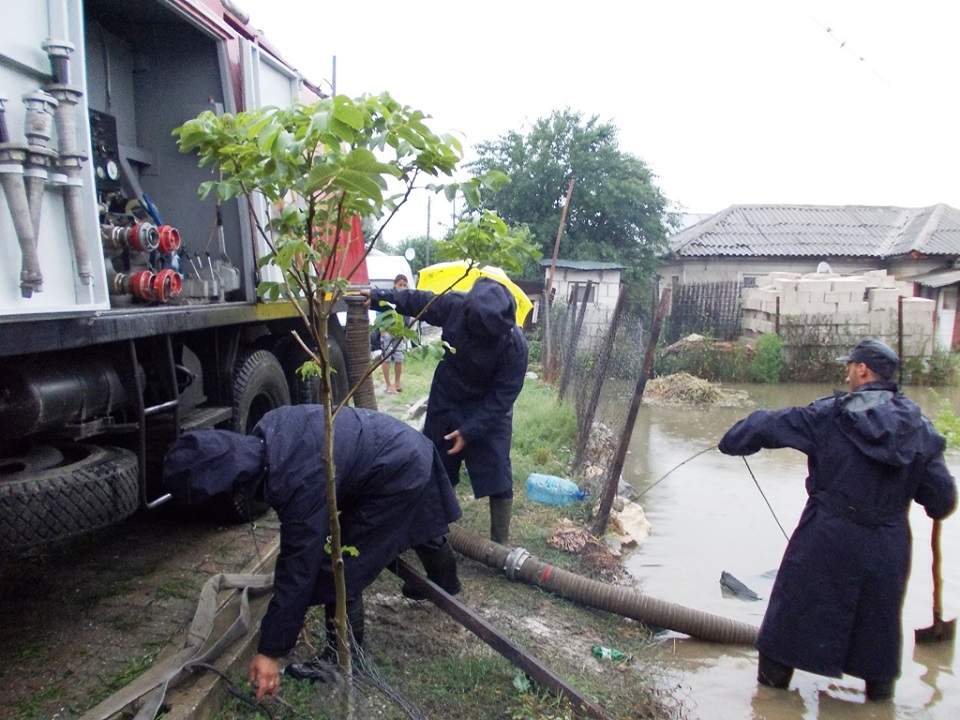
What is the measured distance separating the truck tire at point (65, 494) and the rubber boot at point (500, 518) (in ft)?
6.80

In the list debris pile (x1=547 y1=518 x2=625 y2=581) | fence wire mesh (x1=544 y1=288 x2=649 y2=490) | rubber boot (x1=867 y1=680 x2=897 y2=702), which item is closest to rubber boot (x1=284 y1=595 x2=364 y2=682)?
debris pile (x1=547 y1=518 x2=625 y2=581)

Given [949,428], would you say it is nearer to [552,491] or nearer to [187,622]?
[552,491]

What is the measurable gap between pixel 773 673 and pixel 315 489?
2369mm

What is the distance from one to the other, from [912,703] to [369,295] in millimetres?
3262

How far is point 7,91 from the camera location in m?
2.47

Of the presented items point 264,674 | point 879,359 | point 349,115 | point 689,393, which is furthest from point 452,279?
point 689,393

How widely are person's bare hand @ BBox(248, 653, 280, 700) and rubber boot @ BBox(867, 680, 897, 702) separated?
2584 mm

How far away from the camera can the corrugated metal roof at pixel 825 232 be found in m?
24.0

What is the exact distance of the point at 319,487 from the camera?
2592mm

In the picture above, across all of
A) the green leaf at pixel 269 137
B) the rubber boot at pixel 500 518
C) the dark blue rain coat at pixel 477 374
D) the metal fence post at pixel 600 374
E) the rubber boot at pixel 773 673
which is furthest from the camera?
the metal fence post at pixel 600 374

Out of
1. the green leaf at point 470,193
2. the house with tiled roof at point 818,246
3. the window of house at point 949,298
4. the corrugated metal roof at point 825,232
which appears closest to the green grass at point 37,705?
the green leaf at point 470,193

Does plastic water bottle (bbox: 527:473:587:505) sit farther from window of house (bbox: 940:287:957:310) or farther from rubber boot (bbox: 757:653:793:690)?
window of house (bbox: 940:287:957:310)

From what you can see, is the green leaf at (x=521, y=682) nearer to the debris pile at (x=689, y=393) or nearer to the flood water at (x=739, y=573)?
the flood water at (x=739, y=573)

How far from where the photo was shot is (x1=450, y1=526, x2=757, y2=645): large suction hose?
3.95 meters
